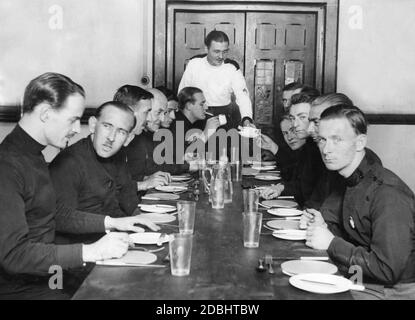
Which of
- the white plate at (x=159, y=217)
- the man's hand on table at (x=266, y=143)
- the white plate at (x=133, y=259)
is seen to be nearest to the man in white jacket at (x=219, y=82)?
the man's hand on table at (x=266, y=143)

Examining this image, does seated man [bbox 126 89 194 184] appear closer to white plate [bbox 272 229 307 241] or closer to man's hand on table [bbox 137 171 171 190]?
man's hand on table [bbox 137 171 171 190]

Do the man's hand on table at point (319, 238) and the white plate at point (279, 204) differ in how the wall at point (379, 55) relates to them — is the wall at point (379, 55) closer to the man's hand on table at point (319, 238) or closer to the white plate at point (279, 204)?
the white plate at point (279, 204)

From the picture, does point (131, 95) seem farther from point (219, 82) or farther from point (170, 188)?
point (219, 82)

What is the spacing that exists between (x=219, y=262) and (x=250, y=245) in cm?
24

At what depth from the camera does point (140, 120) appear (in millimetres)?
4055

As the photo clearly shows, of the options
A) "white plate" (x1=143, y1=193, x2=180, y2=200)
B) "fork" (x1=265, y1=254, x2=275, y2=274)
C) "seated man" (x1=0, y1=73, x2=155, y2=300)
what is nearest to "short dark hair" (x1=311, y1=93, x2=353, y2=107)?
"white plate" (x1=143, y1=193, x2=180, y2=200)

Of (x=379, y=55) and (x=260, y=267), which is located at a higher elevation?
(x=379, y=55)

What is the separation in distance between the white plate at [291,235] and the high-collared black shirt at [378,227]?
0.54 feet

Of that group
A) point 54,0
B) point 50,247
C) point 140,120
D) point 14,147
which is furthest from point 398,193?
point 54,0

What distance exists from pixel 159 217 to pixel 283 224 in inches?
22.5

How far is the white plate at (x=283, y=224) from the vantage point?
8.29ft

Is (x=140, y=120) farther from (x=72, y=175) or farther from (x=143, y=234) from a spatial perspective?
(x=143, y=234)

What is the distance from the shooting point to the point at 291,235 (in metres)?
2.37

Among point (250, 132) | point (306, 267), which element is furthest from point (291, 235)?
point (250, 132)
